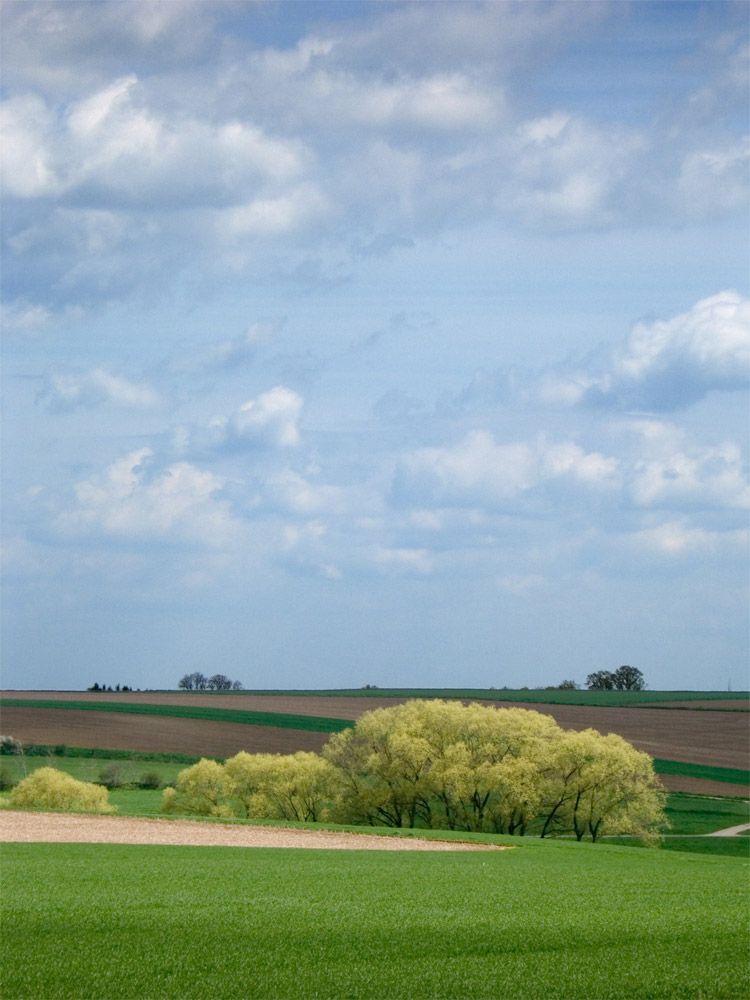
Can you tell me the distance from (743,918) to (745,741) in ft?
233

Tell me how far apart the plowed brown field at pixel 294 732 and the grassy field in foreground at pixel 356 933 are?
52937 millimetres

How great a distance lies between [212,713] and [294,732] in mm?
14582

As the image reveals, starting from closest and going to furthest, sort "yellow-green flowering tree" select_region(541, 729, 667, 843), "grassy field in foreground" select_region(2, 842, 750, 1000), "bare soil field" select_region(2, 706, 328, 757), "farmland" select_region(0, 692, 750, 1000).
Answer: "grassy field in foreground" select_region(2, 842, 750, 1000)
"farmland" select_region(0, 692, 750, 1000)
"yellow-green flowering tree" select_region(541, 729, 667, 843)
"bare soil field" select_region(2, 706, 328, 757)

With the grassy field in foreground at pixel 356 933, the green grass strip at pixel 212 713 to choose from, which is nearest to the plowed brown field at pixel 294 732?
the green grass strip at pixel 212 713

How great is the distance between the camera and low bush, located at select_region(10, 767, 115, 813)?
53281mm

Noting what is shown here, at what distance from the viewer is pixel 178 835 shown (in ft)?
124

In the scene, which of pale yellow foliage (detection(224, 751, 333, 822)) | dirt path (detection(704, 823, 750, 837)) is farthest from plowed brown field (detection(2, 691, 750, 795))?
pale yellow foliage (detection(224, 751, 333, 822))

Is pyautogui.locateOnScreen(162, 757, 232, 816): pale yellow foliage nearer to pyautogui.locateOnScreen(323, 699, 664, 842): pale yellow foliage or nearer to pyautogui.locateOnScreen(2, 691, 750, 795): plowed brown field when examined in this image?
pyautogui.locateOnScreen(323, 699, 664, 842): pale yellow foliage

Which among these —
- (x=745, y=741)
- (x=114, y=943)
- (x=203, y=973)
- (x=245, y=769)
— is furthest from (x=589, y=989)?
(x=745, y=741)

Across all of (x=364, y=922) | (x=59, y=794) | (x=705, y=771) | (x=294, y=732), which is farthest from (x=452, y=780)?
(x=364, y=922)

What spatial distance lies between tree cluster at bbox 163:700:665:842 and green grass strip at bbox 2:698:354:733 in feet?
91.3

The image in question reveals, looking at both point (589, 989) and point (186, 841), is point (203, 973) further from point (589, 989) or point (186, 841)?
point (186, 841)

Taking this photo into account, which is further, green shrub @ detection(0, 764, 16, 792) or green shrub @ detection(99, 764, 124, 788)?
green shrub @ detection(99, 764, 124, 788)

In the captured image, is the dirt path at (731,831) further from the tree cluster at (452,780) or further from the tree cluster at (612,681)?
the tree cluster at (612,681)
